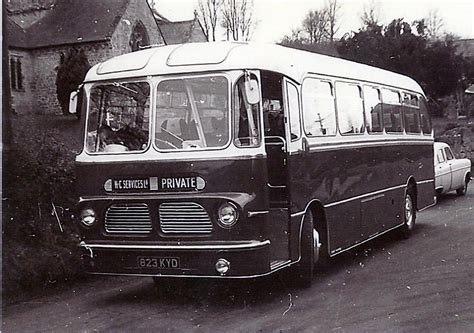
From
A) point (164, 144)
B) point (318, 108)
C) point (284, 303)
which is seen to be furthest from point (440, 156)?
point (164, 144)

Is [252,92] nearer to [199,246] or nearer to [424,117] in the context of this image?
[199,246]

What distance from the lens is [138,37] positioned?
1700 inches

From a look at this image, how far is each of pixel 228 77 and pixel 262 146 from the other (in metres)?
0.82

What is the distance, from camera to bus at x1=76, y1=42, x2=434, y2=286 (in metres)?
7.92

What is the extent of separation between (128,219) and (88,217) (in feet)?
1.60

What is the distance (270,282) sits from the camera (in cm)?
980

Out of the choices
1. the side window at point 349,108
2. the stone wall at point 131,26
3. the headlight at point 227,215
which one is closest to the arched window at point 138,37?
the stone wall at point 131,26

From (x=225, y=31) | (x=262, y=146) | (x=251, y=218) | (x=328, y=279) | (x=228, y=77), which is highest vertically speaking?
(x=225, y=31)

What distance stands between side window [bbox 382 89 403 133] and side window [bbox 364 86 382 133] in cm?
31

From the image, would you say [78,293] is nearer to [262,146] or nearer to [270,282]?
[270,282]

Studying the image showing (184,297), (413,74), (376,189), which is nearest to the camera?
(184,297)

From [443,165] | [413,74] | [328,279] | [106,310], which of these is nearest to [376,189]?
[328,279]

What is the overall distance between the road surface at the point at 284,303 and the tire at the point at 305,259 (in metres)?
0.13

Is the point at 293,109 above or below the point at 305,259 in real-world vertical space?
above
